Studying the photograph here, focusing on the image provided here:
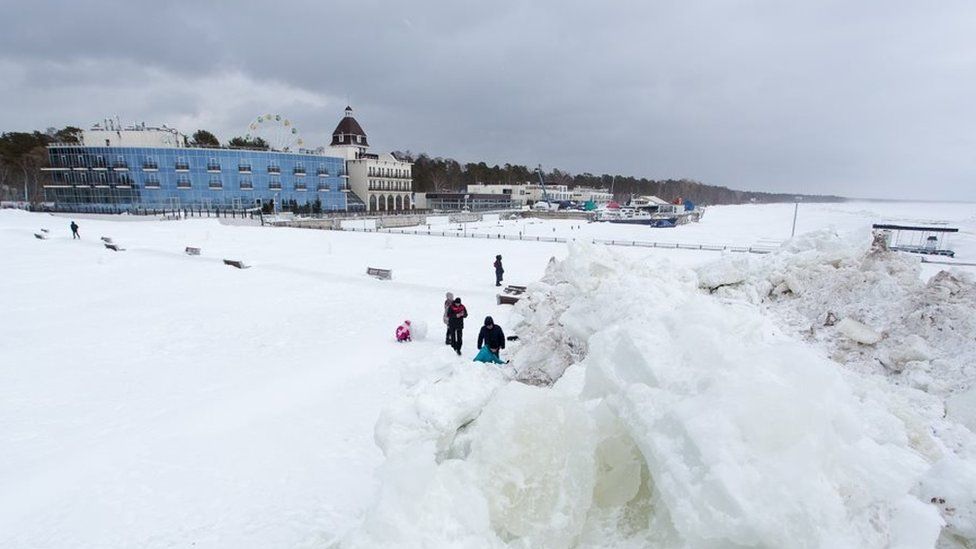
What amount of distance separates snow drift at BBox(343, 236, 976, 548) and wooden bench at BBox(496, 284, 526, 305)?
12.7 metres

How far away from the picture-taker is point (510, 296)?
17.5m

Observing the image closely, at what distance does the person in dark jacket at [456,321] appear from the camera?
1180 centimetres

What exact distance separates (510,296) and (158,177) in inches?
2689

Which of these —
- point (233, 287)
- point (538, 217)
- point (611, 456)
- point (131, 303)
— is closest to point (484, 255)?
point (233, 287)

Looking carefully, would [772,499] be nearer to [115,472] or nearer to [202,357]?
[115,472]

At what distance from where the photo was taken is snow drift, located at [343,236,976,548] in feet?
8.64

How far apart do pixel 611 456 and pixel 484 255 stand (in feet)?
92.7

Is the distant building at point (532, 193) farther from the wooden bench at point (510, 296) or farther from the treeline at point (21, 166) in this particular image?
the wooden bench at point (510, 296)

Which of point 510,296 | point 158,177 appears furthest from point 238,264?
point 158,177

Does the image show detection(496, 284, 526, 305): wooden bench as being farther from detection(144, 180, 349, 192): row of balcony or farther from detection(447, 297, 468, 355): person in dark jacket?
detection(144, 180, 349, 192): row of balcony

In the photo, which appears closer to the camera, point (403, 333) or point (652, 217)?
point (403, 333)

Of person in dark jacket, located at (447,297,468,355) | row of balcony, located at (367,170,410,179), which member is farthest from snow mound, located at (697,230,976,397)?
row of balcony, located at (367,170,410,179)

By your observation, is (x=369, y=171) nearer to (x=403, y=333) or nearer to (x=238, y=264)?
(x=238, y=264)

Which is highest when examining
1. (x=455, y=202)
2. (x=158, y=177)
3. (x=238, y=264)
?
(x=158, y=177)
